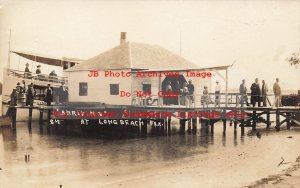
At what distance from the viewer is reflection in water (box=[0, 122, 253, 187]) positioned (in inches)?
457

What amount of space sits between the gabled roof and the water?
3.30 metres

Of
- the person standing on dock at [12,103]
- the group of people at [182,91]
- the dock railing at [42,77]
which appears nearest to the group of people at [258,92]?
the group of people at [182,91]

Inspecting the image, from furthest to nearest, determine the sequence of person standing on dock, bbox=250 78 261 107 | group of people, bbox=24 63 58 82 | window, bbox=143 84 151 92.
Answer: group of people, bbox=24 63 58 82
window, bbox=143 84 151 92
person standing on dock, bbox=250 78 261 107

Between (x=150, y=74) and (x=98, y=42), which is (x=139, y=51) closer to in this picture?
(x=150, y=74)

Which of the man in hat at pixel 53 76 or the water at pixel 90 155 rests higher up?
the man in hat at pixel 53 76

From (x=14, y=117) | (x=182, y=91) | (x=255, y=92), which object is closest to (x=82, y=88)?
(x=14, y=117)

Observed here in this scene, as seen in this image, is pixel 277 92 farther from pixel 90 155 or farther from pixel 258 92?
pixel 90 155

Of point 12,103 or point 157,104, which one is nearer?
point 157,104

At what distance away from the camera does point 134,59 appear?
61.9ft

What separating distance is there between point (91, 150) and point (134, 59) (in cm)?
588

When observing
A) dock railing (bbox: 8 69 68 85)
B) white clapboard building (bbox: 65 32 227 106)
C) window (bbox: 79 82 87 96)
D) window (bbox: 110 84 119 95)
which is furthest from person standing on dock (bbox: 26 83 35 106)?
window (bbox: 110 84 119 95)

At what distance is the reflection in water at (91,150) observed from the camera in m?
11.6

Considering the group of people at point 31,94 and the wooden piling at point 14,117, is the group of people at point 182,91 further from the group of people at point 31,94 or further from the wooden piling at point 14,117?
the wooden piling at point 14,117

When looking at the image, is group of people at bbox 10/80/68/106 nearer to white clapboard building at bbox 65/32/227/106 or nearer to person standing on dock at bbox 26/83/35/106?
person standing on dock at bbox 26/83/35/106
